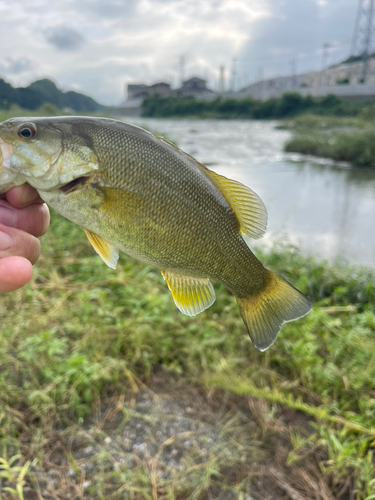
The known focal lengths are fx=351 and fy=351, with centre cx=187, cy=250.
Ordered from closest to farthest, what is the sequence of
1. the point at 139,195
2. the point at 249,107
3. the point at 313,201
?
the point at 139,195 → the point at 313,201 → the point at 249,107

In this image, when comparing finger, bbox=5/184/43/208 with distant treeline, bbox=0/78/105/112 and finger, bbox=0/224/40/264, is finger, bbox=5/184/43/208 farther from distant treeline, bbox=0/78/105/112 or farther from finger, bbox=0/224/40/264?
distant treeline, bbox=0/78/105/112

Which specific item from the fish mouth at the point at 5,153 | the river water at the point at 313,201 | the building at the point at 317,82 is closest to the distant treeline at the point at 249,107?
the building at the point at 317,82

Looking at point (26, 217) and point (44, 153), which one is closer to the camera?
point (44, 153)

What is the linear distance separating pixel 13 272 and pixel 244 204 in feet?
2.87

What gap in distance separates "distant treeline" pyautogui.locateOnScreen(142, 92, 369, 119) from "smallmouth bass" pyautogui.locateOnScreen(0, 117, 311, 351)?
35.1 m

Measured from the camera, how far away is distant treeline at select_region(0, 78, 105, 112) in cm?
275

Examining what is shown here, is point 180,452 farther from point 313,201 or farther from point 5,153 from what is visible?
point 313,201

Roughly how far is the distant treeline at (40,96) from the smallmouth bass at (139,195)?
1.61m

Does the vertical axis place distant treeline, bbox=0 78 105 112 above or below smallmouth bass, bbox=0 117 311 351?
above

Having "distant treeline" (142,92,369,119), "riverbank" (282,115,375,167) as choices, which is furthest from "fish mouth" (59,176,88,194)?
"distant treeline" (142,92,369,119)

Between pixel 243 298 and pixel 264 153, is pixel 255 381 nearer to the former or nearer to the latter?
pixel 243 298

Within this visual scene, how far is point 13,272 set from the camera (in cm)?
126

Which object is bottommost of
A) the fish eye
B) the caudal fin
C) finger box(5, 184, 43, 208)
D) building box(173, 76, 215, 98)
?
the caudal fin

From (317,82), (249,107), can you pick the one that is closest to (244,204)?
(249,107)
